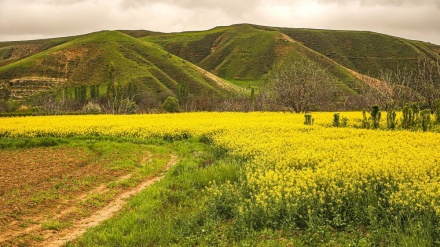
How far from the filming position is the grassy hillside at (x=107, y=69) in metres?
115

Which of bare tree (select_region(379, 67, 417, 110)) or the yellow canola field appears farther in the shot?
bare tree (select_region(379, 67, 417, 110))

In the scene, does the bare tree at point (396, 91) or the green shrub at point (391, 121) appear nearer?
the green shrub at point (391, 121)

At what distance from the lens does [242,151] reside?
1667 centimetres

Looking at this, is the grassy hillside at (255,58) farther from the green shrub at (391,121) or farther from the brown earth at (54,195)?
the brown earth at (54,195)

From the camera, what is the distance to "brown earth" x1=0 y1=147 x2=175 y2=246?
953 centimetres

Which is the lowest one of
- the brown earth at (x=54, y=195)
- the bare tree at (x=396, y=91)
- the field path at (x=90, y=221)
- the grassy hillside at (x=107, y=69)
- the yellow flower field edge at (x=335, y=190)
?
the field path at (x=90, y=221)

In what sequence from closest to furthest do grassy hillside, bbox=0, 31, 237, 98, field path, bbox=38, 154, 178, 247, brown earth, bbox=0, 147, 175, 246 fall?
field path, bbox=38, 154, 178, 247 < brown earth, bbox=0, 147, 175, 246 < grassy hillside, bbox=0, 31, 237, 98

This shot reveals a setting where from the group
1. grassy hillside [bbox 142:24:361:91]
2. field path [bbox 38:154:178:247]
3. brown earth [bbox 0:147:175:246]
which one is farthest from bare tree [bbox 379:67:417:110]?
grassy hillside [bbox 142:24:361:91]

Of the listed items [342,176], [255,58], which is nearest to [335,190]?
[342,176]

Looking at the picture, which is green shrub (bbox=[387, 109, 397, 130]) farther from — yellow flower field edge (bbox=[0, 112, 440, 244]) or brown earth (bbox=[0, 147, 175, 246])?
brown earth (bbox=[0, 147, 175, 246])

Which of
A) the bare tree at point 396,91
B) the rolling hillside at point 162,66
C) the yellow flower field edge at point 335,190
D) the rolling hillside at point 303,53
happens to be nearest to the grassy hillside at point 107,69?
the rolling hillside at point 162,66

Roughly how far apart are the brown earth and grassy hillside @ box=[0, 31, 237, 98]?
3647 inches

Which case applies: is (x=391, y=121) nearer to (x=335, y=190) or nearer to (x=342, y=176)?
(x=342, y=176)

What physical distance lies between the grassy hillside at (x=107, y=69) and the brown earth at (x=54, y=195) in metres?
92.6
